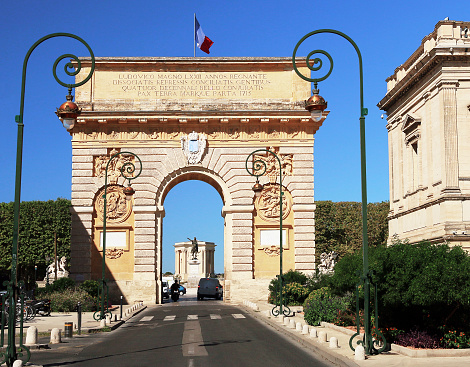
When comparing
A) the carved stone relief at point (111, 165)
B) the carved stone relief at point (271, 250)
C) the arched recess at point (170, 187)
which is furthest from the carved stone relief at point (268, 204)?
the carved stone relief at point (111, 165)

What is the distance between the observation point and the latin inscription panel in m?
42.2

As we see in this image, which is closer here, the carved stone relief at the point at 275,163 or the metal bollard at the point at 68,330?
the metal bollard at the point at 68,330

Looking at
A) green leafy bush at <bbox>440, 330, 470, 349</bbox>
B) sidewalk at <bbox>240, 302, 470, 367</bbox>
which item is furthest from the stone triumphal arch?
green leafy bush at <bbox>440, 330, 470, 349</bbox>

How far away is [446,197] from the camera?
111ft

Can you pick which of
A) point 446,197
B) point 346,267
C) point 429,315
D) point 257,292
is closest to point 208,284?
point 257,292

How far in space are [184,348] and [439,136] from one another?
22306 millimetres

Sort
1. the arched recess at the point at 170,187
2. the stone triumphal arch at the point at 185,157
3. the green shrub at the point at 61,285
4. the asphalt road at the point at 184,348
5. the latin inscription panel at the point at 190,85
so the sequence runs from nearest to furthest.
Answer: the asphalt road at the point at 184,348, the green shrub at the point at 61,285, the stone triumphal arch at the point at 185,157, the arched recess at the point at 170,187, the latin inscription panel at the point at 190,85

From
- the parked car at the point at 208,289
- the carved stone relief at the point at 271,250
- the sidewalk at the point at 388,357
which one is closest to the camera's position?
Answer: the sidewalk at the point at 388,357

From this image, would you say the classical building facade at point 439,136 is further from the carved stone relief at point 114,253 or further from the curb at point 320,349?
the carved stone relief at point 114,253

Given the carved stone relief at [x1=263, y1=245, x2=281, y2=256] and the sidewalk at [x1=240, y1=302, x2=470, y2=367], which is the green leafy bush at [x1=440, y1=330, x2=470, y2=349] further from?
the carved stone relief at [x1=263, y1=245, x2=281, y2=256]

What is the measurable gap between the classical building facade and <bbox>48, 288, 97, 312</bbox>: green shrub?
18.4 m

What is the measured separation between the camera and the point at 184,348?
59.5 feet

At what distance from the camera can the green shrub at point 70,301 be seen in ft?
114

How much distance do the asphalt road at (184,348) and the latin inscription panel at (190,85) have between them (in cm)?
1857
